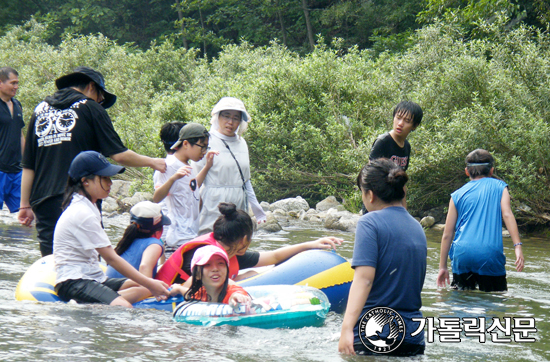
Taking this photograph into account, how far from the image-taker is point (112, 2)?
34438 mm

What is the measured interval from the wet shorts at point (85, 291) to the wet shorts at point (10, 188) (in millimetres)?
3175

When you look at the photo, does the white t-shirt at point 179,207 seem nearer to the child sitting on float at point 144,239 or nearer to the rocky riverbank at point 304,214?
the child sitting on float at point 144,239

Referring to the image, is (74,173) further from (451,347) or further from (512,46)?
(512,46)

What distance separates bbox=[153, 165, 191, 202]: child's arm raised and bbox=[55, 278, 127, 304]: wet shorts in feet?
3.12

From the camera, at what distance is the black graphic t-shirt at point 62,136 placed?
4613mm

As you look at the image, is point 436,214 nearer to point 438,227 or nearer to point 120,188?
point 438,227

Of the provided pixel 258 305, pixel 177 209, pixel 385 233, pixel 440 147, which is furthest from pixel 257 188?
pixel 385 233

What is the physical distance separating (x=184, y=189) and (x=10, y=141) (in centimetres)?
326

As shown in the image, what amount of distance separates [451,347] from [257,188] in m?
10.3

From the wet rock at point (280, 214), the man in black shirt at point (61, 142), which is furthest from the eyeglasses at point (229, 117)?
the wet rock at point (280, 214)

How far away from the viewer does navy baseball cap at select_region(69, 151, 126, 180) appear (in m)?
4.20

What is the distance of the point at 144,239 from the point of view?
15.9 feet

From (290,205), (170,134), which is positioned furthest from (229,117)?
(290,205)

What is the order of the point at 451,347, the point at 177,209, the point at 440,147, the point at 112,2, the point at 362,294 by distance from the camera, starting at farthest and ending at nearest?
the point at 112,2 < the point at 440,147 < the point at 177,209 < the point at 451,347 < the point at 362,294
